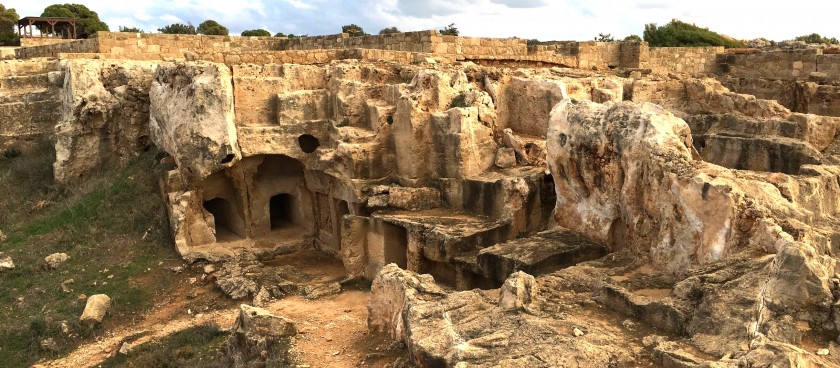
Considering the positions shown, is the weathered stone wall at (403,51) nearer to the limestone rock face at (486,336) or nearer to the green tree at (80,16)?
the limestone rock face at (486,336)

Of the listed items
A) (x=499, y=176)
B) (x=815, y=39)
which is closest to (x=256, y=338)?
(x=499, y=176)

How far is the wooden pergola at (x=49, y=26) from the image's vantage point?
33.3 metres

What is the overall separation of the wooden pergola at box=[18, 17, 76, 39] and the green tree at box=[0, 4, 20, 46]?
1.36 ft

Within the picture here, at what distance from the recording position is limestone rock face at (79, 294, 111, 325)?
10777 mm

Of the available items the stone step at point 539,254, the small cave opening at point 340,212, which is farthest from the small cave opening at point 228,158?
the stone step at point 539,254

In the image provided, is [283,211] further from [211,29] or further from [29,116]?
[211,29]

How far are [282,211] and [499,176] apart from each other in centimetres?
629

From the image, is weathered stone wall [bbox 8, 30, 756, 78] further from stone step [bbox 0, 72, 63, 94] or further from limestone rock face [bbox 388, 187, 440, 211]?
limestone rock face [bbox 388, 187, 440, 211]

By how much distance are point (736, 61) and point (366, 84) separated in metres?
11.2

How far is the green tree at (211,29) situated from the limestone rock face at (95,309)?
84.6ft

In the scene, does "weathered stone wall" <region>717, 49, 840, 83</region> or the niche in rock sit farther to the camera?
"weathered stone wall" <region>717, 49, 840, 83</region>

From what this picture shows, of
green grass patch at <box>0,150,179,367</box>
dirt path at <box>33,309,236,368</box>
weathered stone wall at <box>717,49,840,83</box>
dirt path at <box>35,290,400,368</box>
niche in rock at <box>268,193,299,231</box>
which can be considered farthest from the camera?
weathered stone wall at <box>717,49,840,83</box>

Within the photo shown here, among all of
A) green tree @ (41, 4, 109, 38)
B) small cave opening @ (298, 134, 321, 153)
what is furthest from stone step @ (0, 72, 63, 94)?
green tree @ (41, 4, 109, 38)

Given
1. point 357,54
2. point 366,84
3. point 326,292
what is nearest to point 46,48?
point 357,54
